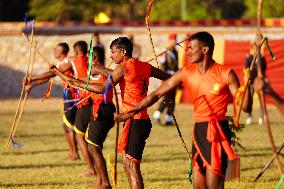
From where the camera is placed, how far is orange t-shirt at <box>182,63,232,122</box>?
841 cm

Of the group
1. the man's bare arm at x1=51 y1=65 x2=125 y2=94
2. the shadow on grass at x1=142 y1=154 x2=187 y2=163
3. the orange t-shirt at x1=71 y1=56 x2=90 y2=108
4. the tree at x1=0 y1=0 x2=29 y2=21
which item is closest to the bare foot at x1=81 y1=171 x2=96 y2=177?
the orange t-shirt at x1=71 y1=56 x2=90 y2=108

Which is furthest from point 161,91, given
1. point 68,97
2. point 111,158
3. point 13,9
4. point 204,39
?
point 13,9

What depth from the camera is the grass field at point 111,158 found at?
12734 mm

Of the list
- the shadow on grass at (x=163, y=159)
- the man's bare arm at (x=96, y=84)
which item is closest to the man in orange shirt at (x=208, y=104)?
the man's bare arm at (x=96, y=84)

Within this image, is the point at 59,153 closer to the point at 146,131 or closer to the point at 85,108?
the point at 85,108

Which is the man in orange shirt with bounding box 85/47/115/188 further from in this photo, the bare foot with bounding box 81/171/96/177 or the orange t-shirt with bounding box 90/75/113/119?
the bare foot with bounding box 81/171/96/177

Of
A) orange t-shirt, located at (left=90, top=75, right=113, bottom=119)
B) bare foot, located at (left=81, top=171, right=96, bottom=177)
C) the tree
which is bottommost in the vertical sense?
bare foot, located at (left=81, top=171, right=96, bottom=177)

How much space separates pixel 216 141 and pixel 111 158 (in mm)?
7763

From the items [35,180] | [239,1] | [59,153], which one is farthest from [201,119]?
[239,1]

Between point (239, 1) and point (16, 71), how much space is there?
52.3 meters

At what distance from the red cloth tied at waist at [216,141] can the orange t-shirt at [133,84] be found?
1662 mm

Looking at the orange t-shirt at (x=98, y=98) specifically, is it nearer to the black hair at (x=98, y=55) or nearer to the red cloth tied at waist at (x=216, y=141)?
the black hair at (x=98, y=55)

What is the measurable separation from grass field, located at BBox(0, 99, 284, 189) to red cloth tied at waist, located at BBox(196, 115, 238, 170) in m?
3.74

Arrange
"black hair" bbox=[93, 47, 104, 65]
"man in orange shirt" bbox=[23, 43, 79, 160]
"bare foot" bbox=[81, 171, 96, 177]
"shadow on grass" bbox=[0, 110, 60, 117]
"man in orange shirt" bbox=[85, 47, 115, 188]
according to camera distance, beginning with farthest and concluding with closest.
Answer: "shadow on grass" bbox=[0, 110, 60, 117]
"man in orange shirt" bbox=[23, 43, 79, 160]
"bare foot" bbox=[81, 171, 96, 177]
"black hair" bbox=[93, 47, 104, 65]
"man in orange shirt" bbox=[85, 47, 115, 188]
